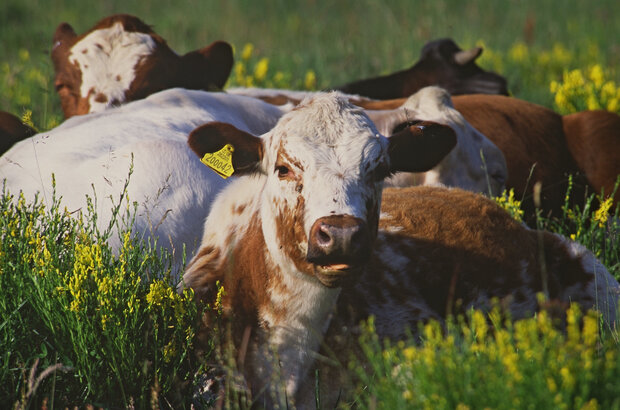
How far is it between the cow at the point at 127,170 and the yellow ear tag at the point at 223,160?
0.54 m

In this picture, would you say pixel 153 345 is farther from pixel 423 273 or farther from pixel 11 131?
pixel 11 131

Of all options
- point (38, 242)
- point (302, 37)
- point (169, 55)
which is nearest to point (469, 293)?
point (38, 242)

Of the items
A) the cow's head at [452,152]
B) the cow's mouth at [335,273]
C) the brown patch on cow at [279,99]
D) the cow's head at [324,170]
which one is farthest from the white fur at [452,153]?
the cow's mouth at [335,273]

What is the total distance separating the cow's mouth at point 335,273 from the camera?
3162 mm

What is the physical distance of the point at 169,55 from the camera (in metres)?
7.16

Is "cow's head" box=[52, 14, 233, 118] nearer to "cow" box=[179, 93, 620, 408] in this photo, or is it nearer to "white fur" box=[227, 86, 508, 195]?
"white fur" box=[227, 86, 508, 195]

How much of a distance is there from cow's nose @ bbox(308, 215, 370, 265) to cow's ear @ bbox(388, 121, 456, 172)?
73cm

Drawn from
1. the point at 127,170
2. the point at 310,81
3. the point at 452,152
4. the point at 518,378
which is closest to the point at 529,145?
the point at 452,152

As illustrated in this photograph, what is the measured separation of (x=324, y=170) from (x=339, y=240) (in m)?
0.40

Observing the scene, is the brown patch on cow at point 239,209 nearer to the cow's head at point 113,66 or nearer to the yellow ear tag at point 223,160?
the yellow ear tag at point 223,160

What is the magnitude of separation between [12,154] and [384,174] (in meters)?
2.58

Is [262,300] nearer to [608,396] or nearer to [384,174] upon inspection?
[384,174]

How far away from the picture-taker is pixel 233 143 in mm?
3711

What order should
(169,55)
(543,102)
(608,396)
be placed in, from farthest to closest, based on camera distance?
(543,102)
(169,55)
(608,396)
